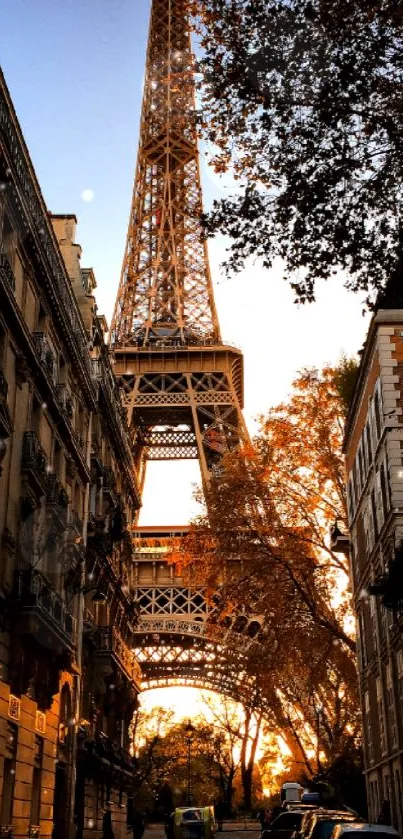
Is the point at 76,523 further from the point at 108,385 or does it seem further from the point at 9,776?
the point at 9,776

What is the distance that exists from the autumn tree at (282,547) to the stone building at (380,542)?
119 cm

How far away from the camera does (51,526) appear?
90.2 ft

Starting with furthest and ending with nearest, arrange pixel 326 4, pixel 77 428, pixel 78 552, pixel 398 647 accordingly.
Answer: pixel 77 428
pixel 78 552
pixel 398 647
pixel 326 4

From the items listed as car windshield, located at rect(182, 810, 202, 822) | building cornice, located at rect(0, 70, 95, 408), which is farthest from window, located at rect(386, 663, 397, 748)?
building cornice, located at rect(0, 70, 95, 408)

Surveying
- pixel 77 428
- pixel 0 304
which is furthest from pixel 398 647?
pixel 0 304

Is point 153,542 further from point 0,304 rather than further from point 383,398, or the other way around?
point 0,304

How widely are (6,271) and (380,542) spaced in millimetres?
15560

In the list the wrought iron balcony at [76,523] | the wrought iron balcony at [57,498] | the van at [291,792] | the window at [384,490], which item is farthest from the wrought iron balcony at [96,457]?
the van at [291,792]

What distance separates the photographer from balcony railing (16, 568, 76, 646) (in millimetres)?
23094

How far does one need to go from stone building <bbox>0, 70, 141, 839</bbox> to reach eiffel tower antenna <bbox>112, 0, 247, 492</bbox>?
31452 mm

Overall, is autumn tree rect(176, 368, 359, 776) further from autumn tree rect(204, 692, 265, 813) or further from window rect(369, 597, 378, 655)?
autumn tree rect(204, 692, 265, 813)

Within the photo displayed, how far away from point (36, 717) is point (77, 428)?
11329mm

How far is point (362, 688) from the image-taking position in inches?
1473

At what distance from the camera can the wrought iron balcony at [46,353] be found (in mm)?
26484
